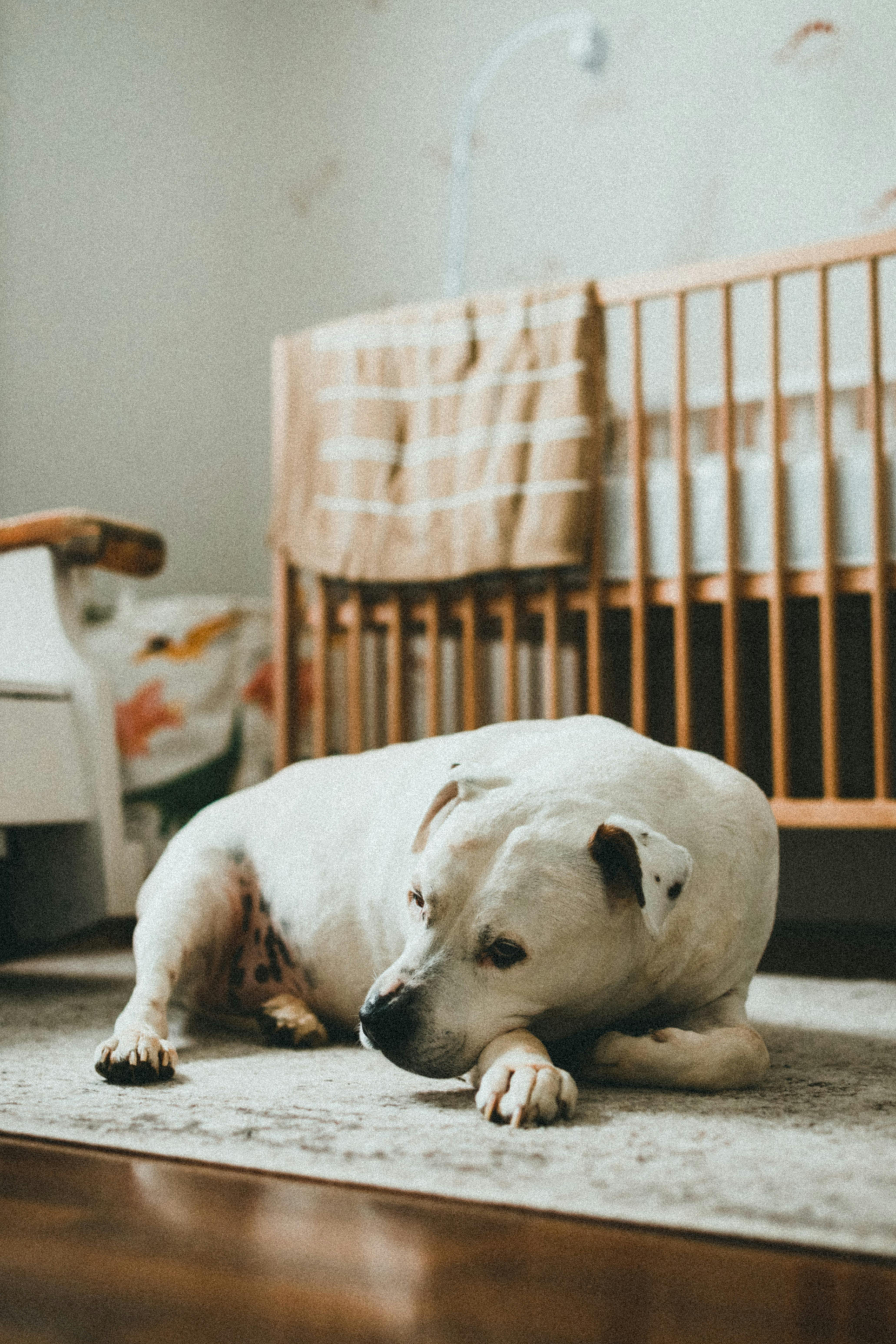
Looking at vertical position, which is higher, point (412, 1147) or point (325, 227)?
point (325, 227)

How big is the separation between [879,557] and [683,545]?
1.09 feet

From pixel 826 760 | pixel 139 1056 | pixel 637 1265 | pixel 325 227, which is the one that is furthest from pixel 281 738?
pixel 325 227

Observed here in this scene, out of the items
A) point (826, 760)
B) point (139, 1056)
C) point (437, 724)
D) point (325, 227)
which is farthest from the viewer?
point (325, 227)

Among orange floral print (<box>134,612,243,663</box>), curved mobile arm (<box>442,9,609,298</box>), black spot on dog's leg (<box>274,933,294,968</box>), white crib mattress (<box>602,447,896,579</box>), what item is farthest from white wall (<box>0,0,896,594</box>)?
black spot on dog's leg (<box>274,933,294,968</box>)

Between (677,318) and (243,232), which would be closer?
(677,318)

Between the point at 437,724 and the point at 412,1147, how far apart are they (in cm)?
141

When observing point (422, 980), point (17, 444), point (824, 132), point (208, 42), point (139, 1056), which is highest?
point (208, 42)

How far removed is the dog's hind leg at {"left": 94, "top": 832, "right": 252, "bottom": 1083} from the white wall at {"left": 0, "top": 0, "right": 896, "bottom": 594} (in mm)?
2150

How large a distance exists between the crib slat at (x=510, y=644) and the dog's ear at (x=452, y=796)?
1062 mm

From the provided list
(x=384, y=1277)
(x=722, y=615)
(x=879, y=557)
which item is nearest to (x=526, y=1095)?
(x=384, y=1277)

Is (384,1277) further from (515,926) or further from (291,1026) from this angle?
(291,1026)

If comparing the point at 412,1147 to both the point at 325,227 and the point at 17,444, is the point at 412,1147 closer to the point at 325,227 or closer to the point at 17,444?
the point at 17,444

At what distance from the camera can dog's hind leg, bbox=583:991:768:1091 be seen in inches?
43.4

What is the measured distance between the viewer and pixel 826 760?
6.64 feet
